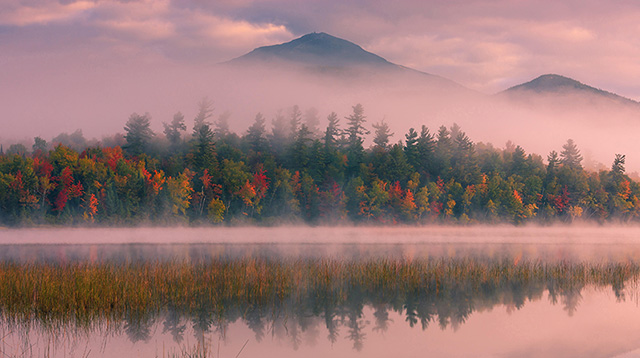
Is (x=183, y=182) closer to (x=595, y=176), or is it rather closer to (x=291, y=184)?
(x=291, y=184)

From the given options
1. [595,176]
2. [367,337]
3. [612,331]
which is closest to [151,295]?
[367,337]

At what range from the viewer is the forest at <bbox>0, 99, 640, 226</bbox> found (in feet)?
275

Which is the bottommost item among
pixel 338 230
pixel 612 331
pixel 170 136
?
pixel 338 230

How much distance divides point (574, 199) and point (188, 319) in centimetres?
10401

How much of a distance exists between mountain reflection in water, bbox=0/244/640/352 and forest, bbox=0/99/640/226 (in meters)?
63.4

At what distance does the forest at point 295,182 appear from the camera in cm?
8394

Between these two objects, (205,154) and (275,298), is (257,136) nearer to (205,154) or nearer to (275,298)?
(205,154)

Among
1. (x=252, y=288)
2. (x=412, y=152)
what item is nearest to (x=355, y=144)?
(x=412, y=152)

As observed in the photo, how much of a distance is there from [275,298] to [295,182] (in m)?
77.6

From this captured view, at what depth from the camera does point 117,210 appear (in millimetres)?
82750

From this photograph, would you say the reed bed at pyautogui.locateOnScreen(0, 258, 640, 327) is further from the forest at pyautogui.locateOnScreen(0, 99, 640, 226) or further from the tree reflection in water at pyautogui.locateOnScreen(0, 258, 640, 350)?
the forest at pyautogui.locateOnScreen(0, 99, 640, 226)

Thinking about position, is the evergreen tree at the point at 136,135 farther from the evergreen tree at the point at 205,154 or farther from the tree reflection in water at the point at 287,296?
the tree reflection in water at the point at 287,296

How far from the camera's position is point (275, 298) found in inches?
814

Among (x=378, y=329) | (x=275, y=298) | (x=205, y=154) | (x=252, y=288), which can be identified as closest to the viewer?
(x=378, y=329)
